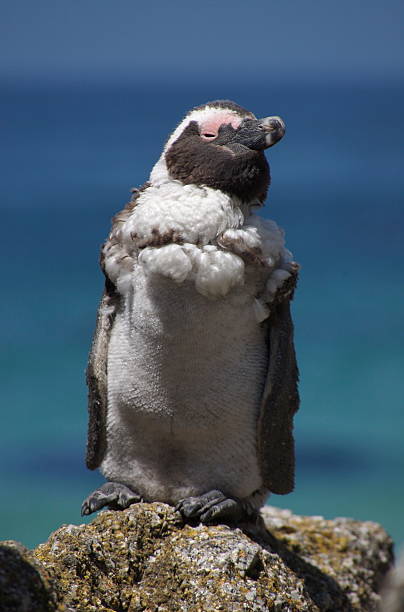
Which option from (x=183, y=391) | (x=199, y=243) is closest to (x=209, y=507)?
(x=183, y=391)

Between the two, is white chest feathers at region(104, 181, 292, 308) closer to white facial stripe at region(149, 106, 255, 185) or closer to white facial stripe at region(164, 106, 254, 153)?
white facial stripe at region(149, 106, 255, 185)

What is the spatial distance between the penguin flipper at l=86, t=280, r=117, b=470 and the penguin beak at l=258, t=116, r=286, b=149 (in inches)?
28.5

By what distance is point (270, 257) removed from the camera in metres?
3.11

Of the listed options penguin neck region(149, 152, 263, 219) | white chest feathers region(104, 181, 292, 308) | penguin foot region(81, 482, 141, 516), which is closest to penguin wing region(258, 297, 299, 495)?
white chest feathers region(104, 181, 292, 308)

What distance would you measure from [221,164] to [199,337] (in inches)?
21.7

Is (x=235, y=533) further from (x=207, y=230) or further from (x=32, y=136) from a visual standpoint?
(x=32, y=136)

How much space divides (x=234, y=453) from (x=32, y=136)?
566 inches

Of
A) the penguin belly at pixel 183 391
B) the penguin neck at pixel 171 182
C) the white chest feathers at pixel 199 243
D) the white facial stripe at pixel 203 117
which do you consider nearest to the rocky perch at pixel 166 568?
the penguin belly at pixel 183 391

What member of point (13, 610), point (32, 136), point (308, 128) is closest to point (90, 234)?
point (32, 136)

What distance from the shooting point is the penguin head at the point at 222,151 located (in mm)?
3107

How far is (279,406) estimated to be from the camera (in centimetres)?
322

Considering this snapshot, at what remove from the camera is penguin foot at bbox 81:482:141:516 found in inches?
129

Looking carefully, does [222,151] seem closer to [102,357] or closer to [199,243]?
[199,243]

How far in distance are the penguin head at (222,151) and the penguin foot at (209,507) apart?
98cm
